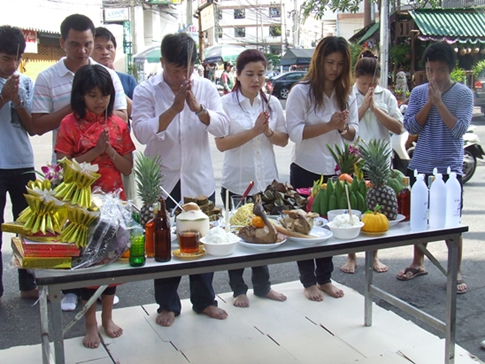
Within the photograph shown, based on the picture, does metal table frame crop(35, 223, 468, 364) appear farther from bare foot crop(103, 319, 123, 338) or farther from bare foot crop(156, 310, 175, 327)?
bare foot crop(156, 310, 175, 327)

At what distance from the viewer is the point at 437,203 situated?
268cm

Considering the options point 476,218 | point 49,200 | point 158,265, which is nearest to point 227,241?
point 158,265

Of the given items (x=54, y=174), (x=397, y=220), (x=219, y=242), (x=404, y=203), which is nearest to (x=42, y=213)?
(x=54, y=174)

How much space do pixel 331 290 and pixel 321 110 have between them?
135cm

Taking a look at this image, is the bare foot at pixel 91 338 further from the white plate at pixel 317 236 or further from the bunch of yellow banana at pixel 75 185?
the white plate at pixel 317 236

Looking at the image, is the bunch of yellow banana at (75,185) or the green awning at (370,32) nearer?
the bunch of yellow banana at (75,185)

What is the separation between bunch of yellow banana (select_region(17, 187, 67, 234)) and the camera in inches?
80.6

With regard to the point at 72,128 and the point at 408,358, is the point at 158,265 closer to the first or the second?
the point at 72,128

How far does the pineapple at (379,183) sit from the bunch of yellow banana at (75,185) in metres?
1.44

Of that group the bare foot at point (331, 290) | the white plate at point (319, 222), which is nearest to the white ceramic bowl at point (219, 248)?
the white plate at point (319, 222)

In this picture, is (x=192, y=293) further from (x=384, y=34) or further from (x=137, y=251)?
(x=384, y=34)

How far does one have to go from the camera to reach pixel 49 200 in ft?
6.74

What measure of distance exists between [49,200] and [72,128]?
898mm

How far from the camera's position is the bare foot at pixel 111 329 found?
318 cm
